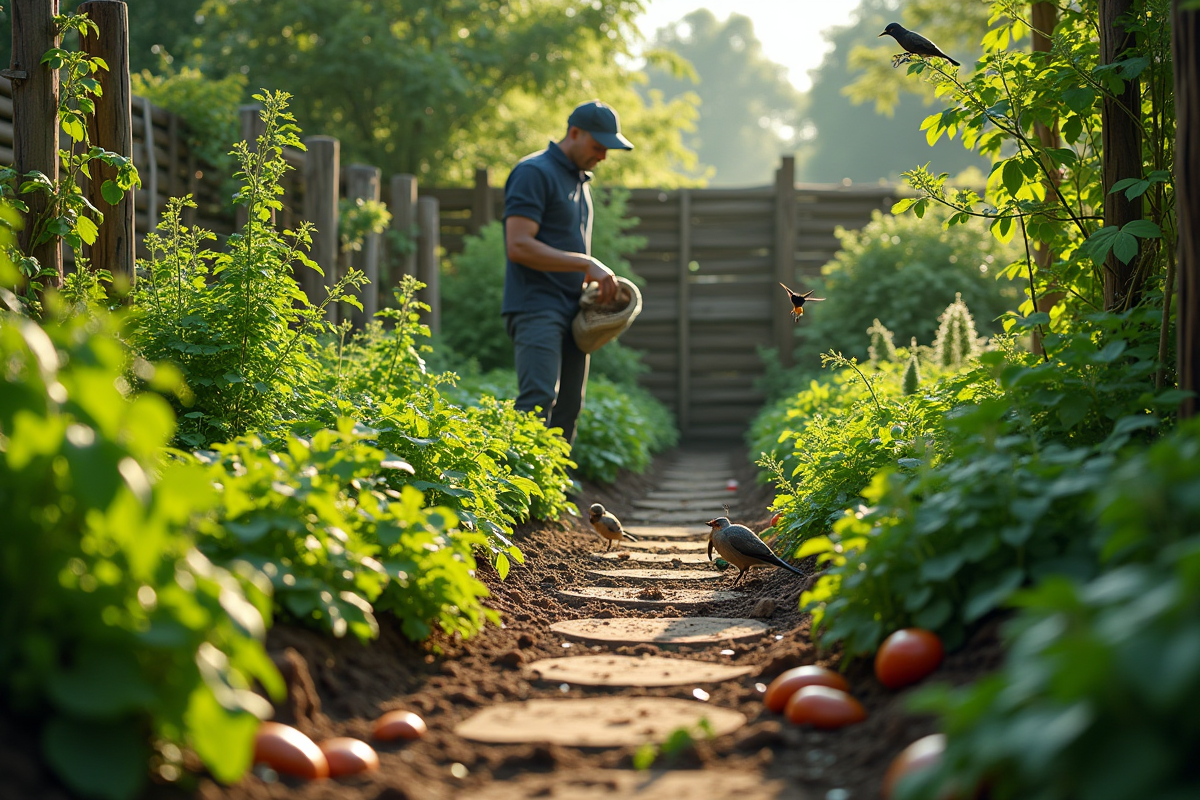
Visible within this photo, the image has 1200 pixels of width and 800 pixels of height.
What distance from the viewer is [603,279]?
5113 mm

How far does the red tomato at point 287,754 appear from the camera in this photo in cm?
181

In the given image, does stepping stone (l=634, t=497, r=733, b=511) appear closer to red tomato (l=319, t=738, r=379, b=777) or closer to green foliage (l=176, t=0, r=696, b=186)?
red tomato (l=319, t=738, r=379, b=777)

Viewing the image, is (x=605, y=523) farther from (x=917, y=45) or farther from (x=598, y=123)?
(x=917, y=45)

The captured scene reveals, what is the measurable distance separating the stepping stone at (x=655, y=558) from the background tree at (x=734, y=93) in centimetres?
6726

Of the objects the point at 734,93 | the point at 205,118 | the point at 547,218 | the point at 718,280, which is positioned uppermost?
the point at 734,93

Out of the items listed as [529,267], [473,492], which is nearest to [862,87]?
[529,267]

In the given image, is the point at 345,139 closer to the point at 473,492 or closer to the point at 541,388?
the point at 541,388

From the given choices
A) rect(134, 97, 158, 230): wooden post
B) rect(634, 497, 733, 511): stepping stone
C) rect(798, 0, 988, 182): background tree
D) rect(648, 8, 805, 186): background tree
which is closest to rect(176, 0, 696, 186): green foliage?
rect(134, 97, 158, 230): wooden post

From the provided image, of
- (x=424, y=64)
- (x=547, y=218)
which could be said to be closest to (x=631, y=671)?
(x=547, y=218)

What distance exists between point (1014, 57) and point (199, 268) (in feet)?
10.6

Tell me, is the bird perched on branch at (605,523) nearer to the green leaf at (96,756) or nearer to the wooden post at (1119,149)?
the wooden post at (1119,149)

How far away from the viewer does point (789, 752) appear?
2.09 metres

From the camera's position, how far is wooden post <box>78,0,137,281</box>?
152 inches

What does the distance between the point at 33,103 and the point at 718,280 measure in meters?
9.83
